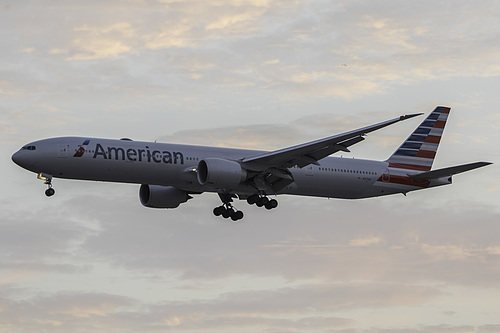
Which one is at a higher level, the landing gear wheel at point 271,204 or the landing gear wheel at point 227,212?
the landing gear wheel at point 227,212

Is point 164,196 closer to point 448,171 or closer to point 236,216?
point 236,216

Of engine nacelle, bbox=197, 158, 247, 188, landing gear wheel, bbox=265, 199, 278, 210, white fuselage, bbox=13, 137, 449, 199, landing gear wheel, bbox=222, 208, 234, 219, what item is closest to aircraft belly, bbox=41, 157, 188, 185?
white fuselage, bbox=13, 137, 449, 199

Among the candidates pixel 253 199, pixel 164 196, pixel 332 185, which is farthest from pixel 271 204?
pixel 164 196

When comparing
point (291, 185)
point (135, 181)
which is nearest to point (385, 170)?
point (291, 185)

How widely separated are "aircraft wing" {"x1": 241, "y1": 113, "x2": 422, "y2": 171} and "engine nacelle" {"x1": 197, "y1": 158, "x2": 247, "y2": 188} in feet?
3.04

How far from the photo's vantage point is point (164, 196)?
61.0 meters

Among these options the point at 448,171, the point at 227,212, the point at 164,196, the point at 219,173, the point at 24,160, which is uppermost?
the point at 24,160

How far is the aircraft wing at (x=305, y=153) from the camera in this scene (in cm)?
5172

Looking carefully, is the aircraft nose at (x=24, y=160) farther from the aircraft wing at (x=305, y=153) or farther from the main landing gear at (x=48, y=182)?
the aircraft wing at (x=305, y=153)

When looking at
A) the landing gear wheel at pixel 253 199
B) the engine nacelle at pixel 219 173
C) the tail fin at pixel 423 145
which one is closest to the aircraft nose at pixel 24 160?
the engine nacelle at pixel 219 173

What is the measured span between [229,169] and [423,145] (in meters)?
17.4

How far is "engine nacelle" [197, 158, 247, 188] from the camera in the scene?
5384cm

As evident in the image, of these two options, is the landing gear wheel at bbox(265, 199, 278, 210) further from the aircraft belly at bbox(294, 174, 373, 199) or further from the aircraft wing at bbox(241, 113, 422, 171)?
the aircraft wing at bbox(241, 113, 422, 171)

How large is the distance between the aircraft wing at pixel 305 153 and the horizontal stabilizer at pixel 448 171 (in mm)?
8355
